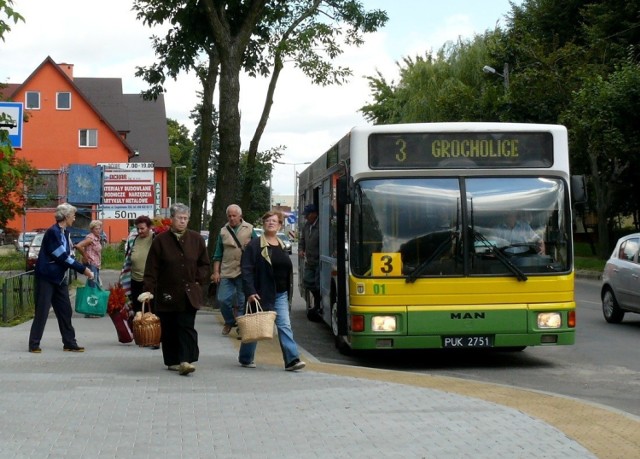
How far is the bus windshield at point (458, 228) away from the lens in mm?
13250

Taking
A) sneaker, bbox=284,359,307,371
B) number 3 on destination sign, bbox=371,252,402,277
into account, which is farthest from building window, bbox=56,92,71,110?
sneaker, bbox=284,359,307,371

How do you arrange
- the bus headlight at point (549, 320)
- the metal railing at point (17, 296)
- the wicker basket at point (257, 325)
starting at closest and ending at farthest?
the wicker basket at point (257, 325) → the bus headlight at point (549, 320) → the metal railing at point (17, 296)

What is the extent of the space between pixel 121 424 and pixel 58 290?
5462 millimetres

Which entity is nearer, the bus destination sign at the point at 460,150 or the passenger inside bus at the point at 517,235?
the passenger inside bus at the point at 517,235

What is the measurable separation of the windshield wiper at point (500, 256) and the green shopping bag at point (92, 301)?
17.8ft

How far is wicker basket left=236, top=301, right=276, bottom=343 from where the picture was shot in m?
11.7

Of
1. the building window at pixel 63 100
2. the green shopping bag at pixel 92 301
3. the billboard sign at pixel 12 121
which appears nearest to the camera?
the billboard sign at pixel 12 121

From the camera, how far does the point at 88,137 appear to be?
83.6 m

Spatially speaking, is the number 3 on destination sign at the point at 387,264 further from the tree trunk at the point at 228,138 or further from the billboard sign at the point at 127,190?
the billboard sign at the point at 127,190

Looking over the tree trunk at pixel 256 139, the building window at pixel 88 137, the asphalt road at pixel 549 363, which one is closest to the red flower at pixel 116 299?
the asphalt road at pixel 549 363

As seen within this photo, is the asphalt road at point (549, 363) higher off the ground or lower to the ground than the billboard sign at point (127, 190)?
lower

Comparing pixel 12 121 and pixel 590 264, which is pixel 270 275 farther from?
pixel 590 264

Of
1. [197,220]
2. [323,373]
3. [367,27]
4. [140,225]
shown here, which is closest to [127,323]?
[140,225]

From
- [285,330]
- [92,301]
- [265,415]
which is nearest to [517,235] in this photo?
[285,330]
